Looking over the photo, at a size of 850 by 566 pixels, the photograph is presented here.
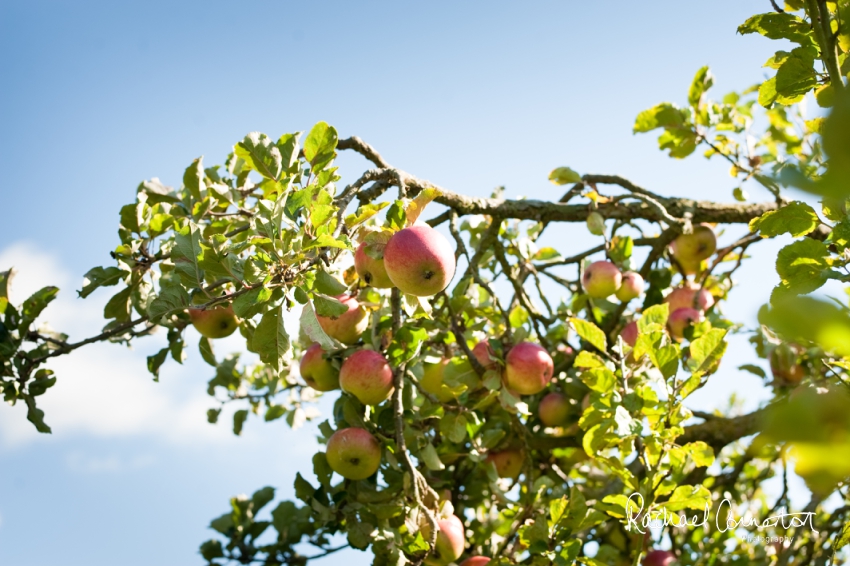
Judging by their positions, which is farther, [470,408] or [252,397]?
[252,397]

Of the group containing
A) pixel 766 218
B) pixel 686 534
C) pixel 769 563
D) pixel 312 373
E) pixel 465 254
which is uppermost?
pixel 465 254

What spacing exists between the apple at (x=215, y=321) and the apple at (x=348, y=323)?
40 centimetres

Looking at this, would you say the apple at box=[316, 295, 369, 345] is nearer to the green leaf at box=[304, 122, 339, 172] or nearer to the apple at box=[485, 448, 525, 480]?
the green leaf at box=[304, 122, 339, 172]

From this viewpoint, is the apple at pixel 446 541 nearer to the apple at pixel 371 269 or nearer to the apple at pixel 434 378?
the apple at pixel 434 378

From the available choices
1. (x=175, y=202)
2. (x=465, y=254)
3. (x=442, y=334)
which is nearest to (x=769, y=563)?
(x=442, y=334)

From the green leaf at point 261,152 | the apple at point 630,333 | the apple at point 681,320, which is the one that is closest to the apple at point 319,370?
the green leaf at point 261,152

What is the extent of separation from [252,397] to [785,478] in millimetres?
2589

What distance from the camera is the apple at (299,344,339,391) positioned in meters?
2.44

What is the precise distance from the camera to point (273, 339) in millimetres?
1667

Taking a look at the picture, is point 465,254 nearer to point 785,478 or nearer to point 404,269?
point 404,269

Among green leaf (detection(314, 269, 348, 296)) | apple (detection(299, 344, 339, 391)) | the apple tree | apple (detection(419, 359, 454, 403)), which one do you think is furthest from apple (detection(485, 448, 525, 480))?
green leaf (detection(314, 269, 348, 296))

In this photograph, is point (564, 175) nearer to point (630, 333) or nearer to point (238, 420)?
point (630, 333)

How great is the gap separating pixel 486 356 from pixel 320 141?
1097 millimetres

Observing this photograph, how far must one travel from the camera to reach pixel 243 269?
5.40ft
